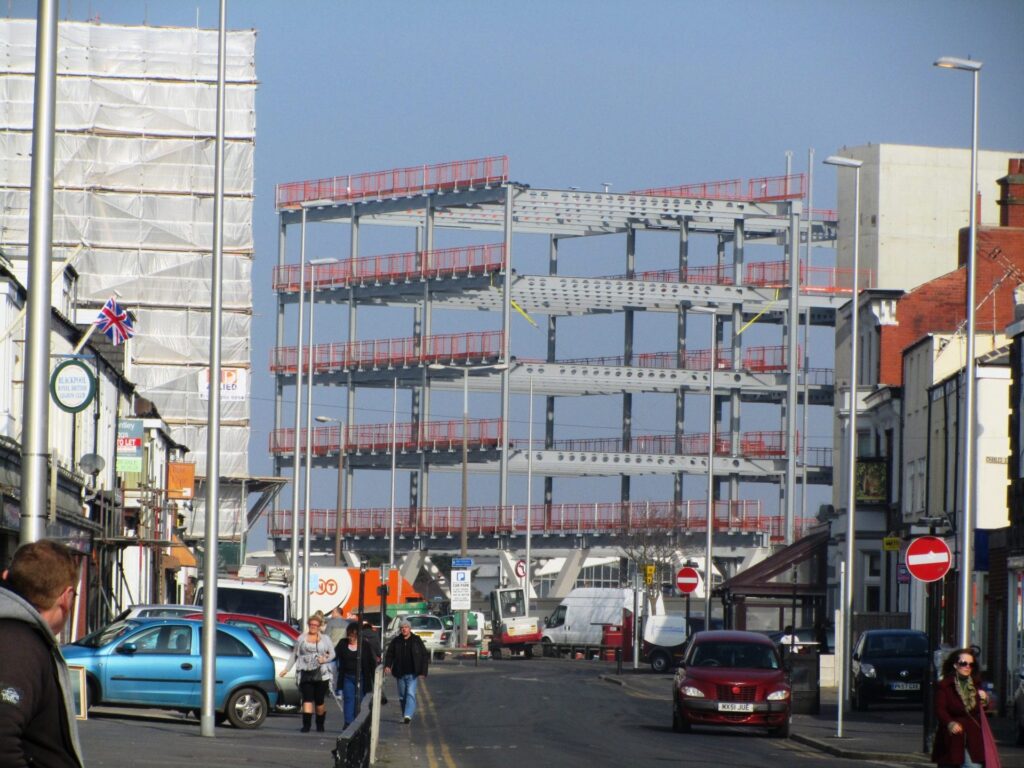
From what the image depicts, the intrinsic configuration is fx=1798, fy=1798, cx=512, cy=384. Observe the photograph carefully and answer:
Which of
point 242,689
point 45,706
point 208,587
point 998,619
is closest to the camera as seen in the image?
point 45,706

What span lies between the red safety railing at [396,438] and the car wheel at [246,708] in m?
51.2

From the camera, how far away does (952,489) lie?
49.8 metres

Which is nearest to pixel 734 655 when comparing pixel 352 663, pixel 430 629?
pixel 352 663

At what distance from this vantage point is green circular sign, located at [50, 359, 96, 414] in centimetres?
2881

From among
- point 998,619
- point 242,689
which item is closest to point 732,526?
point 998,619

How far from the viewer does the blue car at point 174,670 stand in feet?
86.5

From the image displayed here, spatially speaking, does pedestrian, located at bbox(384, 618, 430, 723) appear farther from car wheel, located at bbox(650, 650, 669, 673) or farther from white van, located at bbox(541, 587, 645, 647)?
white van, located at bbox(541, 587, 645, 647)

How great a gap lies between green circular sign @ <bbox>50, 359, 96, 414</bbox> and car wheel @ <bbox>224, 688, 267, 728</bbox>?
5502 mm

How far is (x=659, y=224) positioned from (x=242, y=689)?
185 ft

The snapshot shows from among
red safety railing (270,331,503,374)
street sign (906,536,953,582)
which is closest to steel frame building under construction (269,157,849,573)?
red safety railing (270,331,503,374)

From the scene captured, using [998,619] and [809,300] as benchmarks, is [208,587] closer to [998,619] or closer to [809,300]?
[998,619]

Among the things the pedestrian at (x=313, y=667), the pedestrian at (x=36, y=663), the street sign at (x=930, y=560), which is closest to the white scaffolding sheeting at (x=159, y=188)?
the pedestrian at (x=313, y=667)

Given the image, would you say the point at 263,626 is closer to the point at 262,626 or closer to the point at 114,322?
the point at 262,626

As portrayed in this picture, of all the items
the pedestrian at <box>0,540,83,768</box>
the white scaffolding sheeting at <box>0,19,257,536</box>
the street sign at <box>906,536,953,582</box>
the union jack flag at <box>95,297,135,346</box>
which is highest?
the white scaffolding sheeting at <box>0,19,257,536</box>
